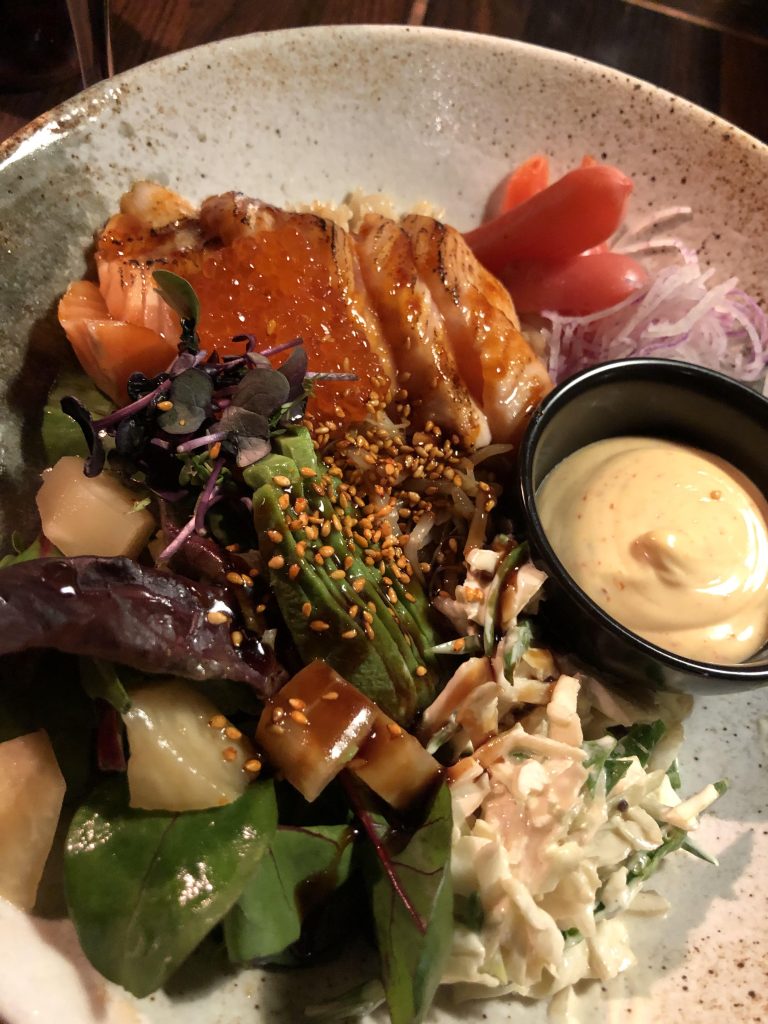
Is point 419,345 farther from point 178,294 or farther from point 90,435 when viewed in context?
point 90,435

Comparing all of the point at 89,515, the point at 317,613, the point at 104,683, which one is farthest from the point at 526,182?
the point at 104,683

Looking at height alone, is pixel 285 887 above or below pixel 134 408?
below

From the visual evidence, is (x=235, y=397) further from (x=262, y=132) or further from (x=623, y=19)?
(x=623, y=19)

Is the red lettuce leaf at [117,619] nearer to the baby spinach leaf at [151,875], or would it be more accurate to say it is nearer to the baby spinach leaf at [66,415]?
the baby spinach leaf at [151,875]

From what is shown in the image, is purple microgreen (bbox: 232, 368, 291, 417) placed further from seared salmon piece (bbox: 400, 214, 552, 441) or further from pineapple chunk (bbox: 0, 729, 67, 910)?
pineapple chunk (bbox: 0, 729, 67, 910)

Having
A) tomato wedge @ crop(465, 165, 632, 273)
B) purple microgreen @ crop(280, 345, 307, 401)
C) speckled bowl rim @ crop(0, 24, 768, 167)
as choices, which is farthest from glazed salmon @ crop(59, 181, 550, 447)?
speckled bowl rim @ crop(0, 24, 768, 167)
